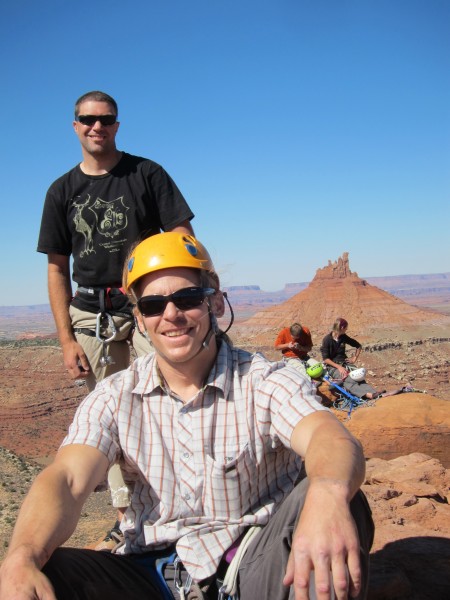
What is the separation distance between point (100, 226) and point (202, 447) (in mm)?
1876

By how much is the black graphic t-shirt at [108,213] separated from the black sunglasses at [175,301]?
133 centimetres

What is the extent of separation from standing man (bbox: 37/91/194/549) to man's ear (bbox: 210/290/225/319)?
42.4 inches

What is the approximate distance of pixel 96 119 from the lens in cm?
341

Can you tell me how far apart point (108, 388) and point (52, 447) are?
54.8ft

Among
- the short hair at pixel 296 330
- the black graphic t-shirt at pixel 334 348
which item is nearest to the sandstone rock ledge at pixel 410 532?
the short hair at pixel 296 330

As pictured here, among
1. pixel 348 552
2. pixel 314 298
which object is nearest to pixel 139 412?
pixel 348 552

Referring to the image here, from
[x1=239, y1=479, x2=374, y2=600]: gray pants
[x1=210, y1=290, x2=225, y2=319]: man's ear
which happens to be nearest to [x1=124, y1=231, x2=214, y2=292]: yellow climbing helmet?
[x1=210, y1=290, x2=225, y2=319]: man's ear

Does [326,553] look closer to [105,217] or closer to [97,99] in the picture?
[105,217]

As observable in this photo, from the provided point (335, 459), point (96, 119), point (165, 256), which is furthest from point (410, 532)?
point (96, 119)

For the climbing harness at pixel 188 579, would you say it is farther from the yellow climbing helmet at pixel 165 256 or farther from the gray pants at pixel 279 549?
the yellow climbing helmet at pixel 165 256

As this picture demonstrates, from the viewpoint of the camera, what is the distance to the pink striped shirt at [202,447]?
201cm

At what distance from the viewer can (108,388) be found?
2.21 metres

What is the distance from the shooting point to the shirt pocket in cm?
201

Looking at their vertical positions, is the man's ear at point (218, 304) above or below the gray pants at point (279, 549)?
above
